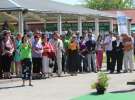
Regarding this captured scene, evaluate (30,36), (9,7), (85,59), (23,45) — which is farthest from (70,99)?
(85,59)

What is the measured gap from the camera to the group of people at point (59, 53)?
845 inches

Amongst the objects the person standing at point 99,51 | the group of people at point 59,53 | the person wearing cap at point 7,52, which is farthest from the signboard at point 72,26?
the person wearing cap at point 7,52

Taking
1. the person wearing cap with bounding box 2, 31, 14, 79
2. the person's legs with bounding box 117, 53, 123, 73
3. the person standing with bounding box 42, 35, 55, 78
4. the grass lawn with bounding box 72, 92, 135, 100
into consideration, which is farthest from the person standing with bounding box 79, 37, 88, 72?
the grass lawn with bounding box 72, 92, 135, 100

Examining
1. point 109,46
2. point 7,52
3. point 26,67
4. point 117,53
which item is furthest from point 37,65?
point 117,53

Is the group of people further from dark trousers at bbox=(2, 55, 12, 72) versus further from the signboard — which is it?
the signboard

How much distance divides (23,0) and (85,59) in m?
3.87

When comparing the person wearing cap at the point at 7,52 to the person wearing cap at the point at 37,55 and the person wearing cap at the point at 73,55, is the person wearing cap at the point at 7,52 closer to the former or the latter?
the person wearing cap at the point at 37,55

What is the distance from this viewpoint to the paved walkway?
16.9m

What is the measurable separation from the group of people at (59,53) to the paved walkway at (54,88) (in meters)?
0.65

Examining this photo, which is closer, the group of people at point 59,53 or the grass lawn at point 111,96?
the grass lawn at point 111,96

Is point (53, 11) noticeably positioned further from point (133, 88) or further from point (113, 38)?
point (133, 88)

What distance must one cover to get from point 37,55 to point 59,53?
167 centimetres

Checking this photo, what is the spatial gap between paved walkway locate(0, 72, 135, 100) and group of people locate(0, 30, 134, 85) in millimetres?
651

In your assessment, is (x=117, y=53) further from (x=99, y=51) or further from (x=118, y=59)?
(x=99, y=51)
